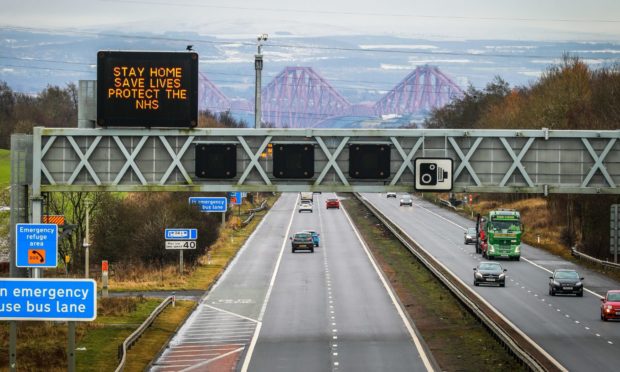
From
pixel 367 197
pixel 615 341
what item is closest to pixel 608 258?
pixel 615 341

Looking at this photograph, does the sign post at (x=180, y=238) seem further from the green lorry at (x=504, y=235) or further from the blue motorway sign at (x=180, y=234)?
the green lorry at (x=504, y=235)

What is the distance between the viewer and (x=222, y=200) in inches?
3809

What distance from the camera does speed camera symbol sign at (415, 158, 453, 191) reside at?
164 feet

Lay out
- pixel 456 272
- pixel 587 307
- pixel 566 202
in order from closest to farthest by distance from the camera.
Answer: pixel 587 307
pixel 456 272
pixel 566 202

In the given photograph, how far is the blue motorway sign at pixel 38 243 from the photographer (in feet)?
138

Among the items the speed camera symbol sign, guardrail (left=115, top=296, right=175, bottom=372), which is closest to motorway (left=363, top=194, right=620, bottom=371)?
the speed camera symbol sign

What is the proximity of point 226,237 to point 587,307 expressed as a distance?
57462mm

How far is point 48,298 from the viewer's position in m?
30.1

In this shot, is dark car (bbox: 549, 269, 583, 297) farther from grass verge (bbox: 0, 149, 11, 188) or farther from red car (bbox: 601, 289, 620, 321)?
grass verge (bbox: 0, 149, 11, 188)

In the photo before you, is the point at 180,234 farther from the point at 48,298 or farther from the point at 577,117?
the point at 577,117

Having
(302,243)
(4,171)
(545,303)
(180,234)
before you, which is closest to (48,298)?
(545,303)

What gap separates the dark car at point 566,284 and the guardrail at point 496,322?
4.27m

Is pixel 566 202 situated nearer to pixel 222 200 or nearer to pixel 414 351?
pixel 222 200

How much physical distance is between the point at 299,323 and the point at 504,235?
1569 inches
